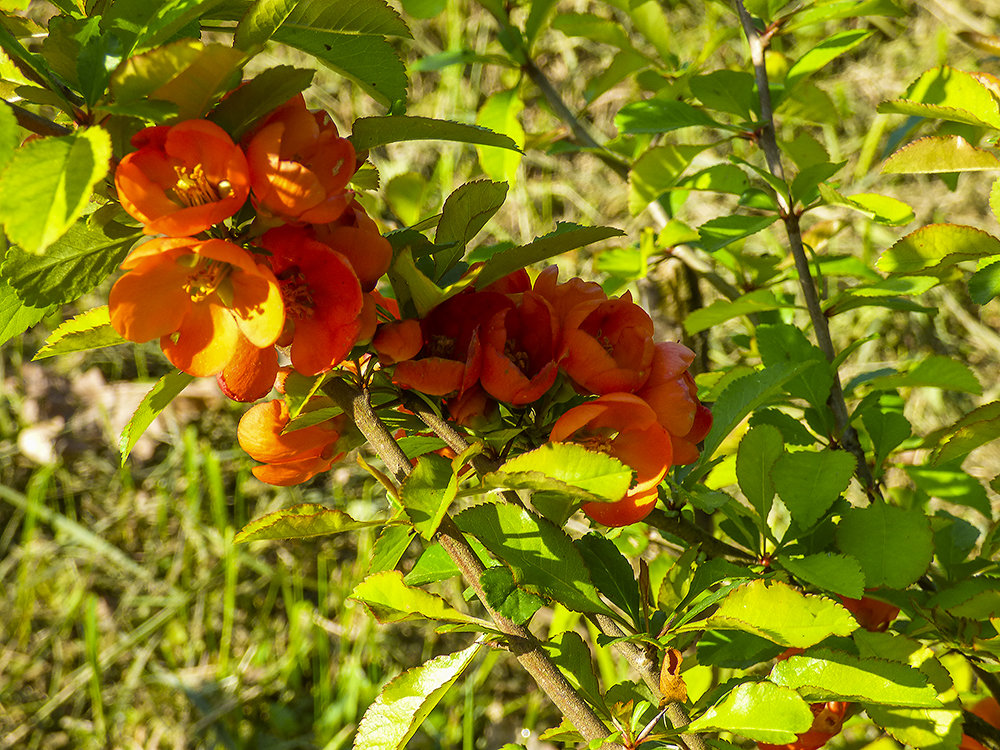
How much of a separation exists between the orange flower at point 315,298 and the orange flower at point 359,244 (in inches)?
0.9

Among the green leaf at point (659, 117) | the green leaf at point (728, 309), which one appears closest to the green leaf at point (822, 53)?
the green leaf at point (659, 117)

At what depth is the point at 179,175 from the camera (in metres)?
0.59

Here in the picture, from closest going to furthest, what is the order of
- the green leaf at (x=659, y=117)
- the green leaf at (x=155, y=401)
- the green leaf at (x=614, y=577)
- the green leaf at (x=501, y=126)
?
the green leaf at (x=155, y=401) < the green leaf at (x=614, y=577) < the green leaf at (x=659, y=117) < the green leaf at (x=501, y=126)

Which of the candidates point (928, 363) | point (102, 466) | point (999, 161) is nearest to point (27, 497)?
point (102, 466)

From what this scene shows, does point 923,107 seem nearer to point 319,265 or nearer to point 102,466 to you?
point 319,265

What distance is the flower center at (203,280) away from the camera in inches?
25.1

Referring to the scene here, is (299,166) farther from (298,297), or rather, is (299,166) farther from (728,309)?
(728,309)

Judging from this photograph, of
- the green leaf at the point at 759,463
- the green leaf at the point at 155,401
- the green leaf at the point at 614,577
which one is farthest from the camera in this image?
the green leaf at the point at 759,463

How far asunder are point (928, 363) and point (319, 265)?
0.84 m

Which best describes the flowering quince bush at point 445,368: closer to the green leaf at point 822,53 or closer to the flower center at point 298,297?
the flower center at point 298,297

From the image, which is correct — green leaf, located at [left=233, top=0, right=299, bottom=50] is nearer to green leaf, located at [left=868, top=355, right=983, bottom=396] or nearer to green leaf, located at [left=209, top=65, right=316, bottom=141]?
green leaf, located at [left=209, top=65, right=316, bottom=141]

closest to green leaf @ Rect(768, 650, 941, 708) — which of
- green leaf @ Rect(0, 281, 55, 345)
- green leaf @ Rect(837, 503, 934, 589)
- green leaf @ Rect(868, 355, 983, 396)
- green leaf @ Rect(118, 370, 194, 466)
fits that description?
green leaf @ Rect(837, 503, 934, 589)

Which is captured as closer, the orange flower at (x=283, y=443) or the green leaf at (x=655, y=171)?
the orange flower at (x=283, y=443)

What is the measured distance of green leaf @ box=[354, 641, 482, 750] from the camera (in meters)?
0.70
